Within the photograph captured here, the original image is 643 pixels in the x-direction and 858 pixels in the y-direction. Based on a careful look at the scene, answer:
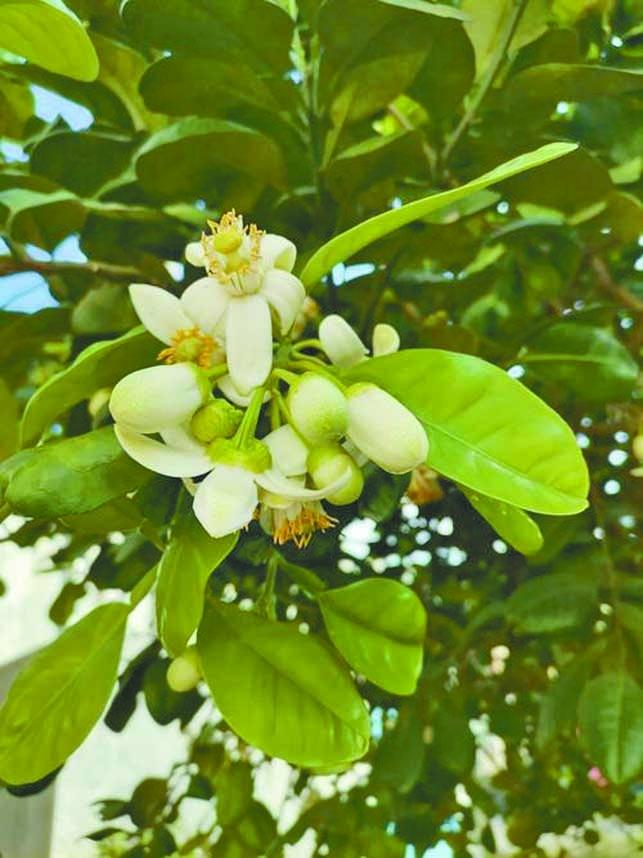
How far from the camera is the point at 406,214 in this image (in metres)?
0.25

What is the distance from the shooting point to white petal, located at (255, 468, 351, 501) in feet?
0.88

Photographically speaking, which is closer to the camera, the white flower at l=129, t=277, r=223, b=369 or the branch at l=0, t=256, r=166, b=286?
the white flower at l=129, t=277, r=223, b=369

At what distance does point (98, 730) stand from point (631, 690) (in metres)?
1.03

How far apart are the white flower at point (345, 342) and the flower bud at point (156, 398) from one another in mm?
52

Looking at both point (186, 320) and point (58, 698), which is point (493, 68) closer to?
point (186, 320)

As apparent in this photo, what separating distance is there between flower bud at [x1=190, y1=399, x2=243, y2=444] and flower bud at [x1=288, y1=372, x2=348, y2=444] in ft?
0.08

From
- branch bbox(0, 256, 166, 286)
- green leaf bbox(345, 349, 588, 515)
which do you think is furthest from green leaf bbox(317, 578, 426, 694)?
branch bbox(0, 256, 166, 286)

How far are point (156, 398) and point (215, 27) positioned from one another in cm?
19

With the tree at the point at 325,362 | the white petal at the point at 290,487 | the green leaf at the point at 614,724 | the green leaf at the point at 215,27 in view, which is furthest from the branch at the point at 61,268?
the green leaf at the point at 614,724

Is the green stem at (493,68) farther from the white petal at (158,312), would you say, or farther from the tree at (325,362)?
the white petal at (158,312)

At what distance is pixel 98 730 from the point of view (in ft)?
4.36

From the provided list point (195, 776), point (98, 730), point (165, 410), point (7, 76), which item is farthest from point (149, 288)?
point (98, 730)

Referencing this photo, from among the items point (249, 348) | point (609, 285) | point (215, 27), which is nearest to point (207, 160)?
point (215, 27)

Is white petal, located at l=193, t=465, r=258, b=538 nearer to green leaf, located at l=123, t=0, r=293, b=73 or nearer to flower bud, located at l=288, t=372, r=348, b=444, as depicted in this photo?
flower bud, located at l=288, t=372, r=348, b=444
